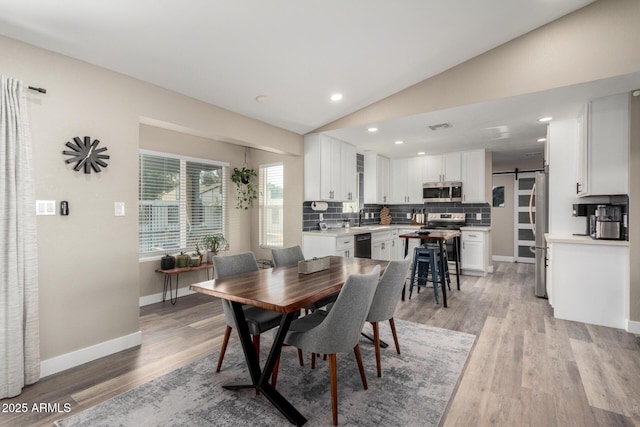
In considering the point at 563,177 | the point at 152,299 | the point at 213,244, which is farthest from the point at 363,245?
the point at 152,299

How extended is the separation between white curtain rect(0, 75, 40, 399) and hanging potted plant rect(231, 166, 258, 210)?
303 cm

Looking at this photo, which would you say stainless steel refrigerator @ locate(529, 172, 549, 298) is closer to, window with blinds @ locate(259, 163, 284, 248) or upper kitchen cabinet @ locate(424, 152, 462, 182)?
upper kitchen cabinet @ locate(424, 152, 462, 182)

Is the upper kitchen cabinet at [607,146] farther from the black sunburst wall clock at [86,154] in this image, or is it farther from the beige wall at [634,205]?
the black sunburst wall clock at [86,154]

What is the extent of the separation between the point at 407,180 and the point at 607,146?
12.0ft

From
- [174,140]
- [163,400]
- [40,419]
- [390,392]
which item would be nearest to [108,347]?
[40,419]

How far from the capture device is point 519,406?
196cm

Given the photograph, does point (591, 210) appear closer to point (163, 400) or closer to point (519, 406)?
point (519, 406)

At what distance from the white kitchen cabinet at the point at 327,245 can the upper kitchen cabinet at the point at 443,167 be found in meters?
2.58

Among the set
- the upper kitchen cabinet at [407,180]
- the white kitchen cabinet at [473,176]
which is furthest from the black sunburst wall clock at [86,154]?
the white kitchen cabinet at [473,176]

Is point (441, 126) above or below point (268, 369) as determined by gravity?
above

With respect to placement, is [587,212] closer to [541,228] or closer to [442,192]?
[541,228]

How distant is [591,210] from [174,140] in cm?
547

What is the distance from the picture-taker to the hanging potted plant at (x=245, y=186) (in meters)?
5.16

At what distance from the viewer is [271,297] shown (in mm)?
1833
